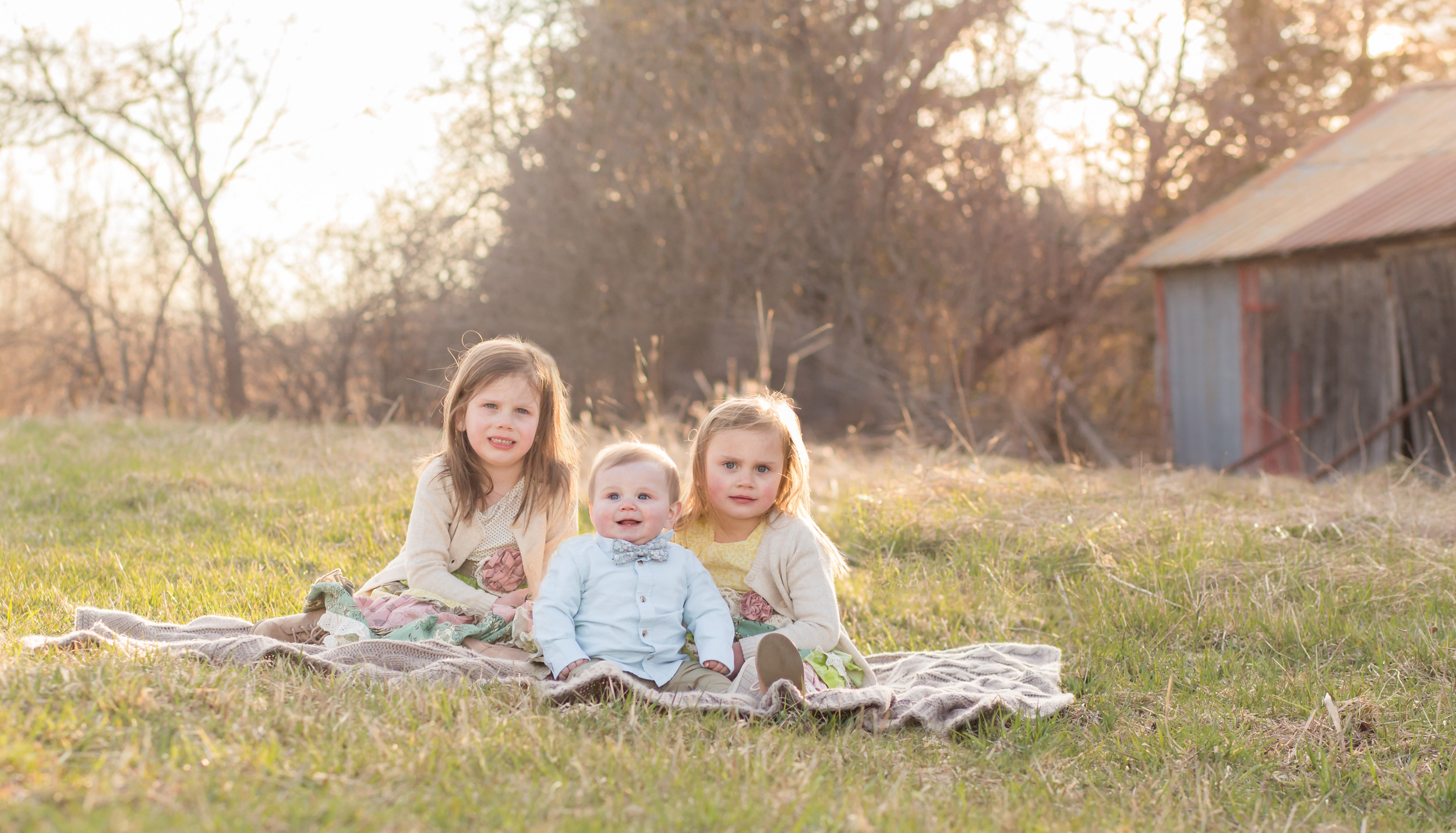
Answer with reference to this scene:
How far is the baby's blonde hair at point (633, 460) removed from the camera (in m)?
3.33

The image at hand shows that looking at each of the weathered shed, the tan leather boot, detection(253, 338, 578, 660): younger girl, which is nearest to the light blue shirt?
detection(253, 338, 578, 660): younger girl

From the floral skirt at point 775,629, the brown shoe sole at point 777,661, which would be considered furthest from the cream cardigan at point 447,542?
the brown shoe sole at point 777,661

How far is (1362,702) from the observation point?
344 centimetres

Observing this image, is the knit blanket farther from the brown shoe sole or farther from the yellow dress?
the yellow dress

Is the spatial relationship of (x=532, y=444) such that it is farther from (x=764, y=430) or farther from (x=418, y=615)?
(x=764, y=430)

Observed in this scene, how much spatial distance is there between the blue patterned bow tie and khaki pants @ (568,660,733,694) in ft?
1.02

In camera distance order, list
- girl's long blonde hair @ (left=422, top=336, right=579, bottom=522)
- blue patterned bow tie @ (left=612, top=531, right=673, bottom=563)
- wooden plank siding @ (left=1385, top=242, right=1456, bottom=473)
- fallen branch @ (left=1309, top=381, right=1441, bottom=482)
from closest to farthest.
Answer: blue patterned bow tie @ (left=612, top=531, right=673, bottom=563) < girl's long blonde hair @ (left=422, top=336, right=579, bottom=522) < wooden plank siding @ (left=1385, top=242, right=1456, bottom=473) < fallen branch @ (left=1309, top=381, right=1441, bottom=482)

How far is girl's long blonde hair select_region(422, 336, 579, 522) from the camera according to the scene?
3.83m

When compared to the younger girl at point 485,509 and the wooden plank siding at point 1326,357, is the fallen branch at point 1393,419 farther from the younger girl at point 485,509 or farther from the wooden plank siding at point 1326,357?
the younger girl at point 485,509

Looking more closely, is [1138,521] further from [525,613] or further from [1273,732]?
[525,613]

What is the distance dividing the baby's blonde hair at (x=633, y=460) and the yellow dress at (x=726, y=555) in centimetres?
30

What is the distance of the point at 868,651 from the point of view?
4438 mm

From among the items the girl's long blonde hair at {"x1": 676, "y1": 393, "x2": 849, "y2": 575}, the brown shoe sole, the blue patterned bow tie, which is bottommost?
the brown shoe sole

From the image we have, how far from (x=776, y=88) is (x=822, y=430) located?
16.5 ft
